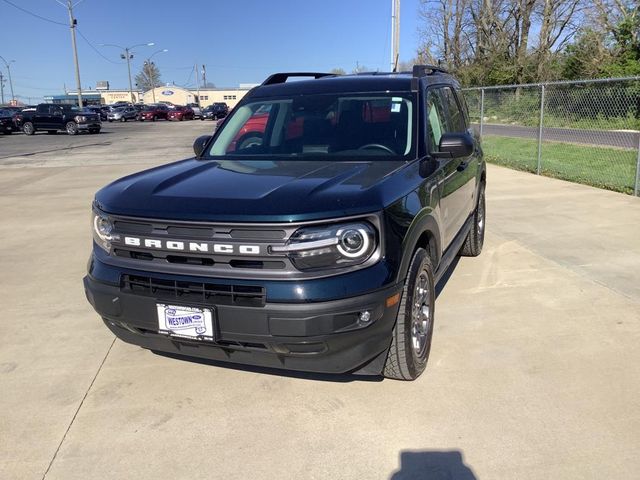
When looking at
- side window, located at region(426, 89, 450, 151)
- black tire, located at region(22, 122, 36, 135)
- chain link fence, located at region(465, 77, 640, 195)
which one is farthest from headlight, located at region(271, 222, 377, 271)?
black tire, located at region(22, 122, 36, 135)

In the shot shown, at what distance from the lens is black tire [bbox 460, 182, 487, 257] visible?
582cm

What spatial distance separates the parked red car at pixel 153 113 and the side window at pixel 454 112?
53.9m

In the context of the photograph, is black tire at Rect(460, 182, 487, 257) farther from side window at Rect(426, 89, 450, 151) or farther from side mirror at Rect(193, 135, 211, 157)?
side mirror at Rect(193, 135, 211, 157)

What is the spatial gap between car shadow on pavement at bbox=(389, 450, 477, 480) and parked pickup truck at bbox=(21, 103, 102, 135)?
1331 inches

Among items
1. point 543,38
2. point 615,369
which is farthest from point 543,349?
point 543,38

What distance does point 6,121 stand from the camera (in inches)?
1347

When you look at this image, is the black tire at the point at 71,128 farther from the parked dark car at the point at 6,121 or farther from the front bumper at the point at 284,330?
the front bumper at the point at 284,330

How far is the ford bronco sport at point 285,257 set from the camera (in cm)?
268

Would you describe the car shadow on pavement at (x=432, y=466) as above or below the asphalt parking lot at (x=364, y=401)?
below

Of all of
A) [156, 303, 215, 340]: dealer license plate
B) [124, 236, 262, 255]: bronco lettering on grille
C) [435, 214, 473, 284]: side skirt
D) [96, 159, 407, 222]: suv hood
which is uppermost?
[96, 159, 407, 222]: suv hood

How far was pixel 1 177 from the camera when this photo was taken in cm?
1375

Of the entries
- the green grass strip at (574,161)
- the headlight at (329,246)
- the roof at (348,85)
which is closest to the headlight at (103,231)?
the headlight at (329,246)

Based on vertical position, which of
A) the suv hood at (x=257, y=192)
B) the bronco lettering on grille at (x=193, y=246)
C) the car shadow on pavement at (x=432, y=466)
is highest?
the suv hood at (x=257, y=192)

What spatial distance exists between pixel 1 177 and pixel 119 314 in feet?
42.1
